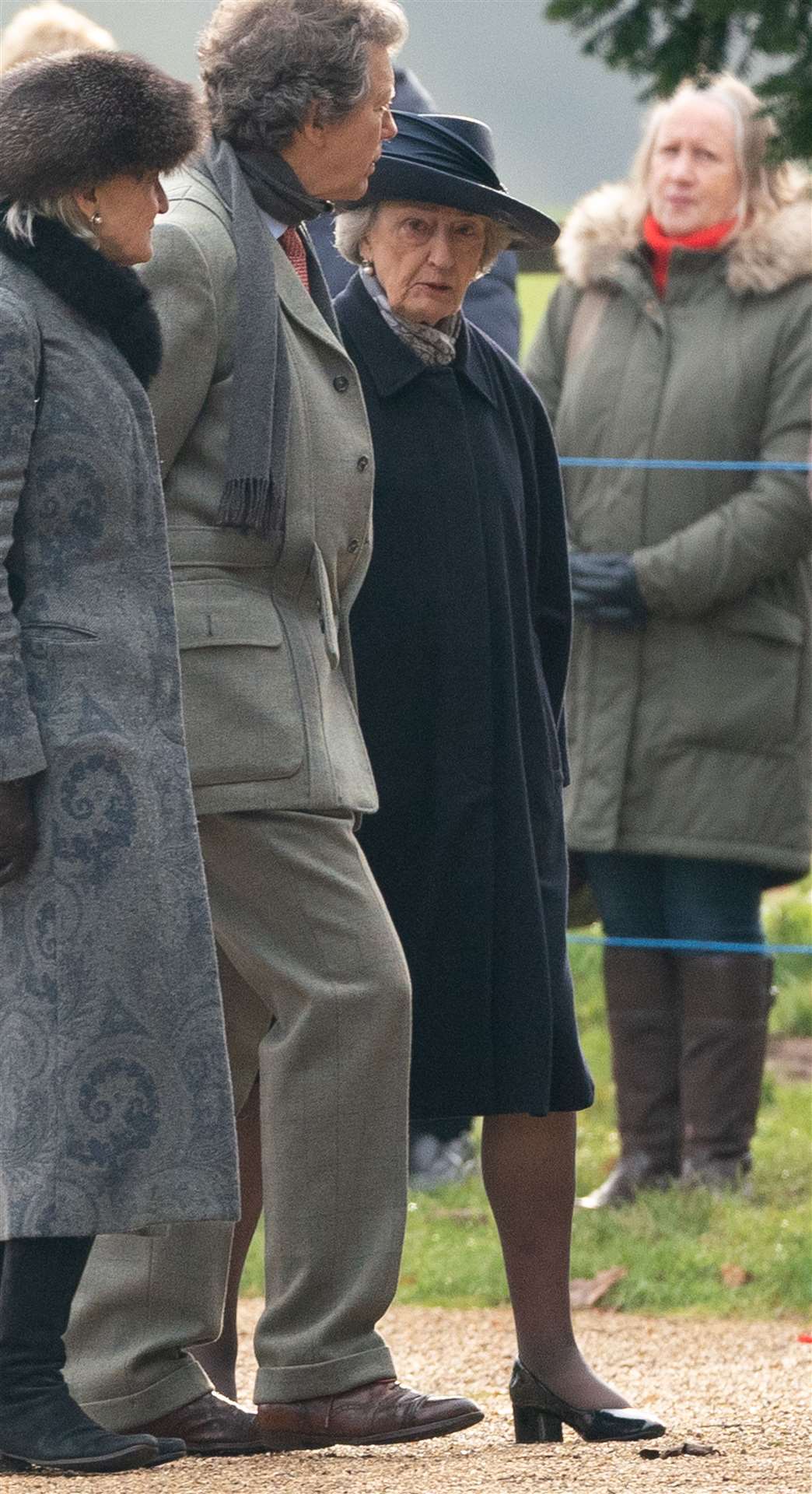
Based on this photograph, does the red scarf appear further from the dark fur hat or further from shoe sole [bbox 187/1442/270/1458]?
shoe sole [bbox 187/1442/270/1458]

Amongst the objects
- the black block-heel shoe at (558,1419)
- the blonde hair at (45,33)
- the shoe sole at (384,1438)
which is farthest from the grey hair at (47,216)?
the blonde hair at (45,33)

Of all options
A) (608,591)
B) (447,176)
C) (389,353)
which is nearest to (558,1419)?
(389,353)

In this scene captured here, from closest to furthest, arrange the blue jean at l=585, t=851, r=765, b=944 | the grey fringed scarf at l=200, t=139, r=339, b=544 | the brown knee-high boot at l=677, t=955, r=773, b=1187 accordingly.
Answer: the grey fringed scarf at l=200, t=139, r=339, b=544, the brown knee-high boot at l=677, t=955, r=773, b=1187, the blue jean at l=585, t=851, r=765, b=944

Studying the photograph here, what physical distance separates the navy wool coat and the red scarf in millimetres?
2293

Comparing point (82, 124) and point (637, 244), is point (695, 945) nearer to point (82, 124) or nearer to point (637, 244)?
point (637, 244)

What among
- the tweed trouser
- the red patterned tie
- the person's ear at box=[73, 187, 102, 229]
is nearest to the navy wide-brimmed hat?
the red patterned tie

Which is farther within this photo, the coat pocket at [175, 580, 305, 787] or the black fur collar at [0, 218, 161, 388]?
the coat pocket at [175, 580, 305, 787]

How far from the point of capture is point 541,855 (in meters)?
4.33

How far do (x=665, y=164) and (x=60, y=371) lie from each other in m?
3.40

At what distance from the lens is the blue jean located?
6496 mm

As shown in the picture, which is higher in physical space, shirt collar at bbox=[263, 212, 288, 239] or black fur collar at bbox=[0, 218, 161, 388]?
shirt collar at bbox=[263, 212, 288, 239]

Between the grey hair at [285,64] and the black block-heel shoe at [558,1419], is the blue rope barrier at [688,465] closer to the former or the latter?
the grey hair at [285,64]

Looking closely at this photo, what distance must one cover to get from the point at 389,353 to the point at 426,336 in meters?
0.06

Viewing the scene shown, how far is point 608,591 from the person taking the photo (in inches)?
254
